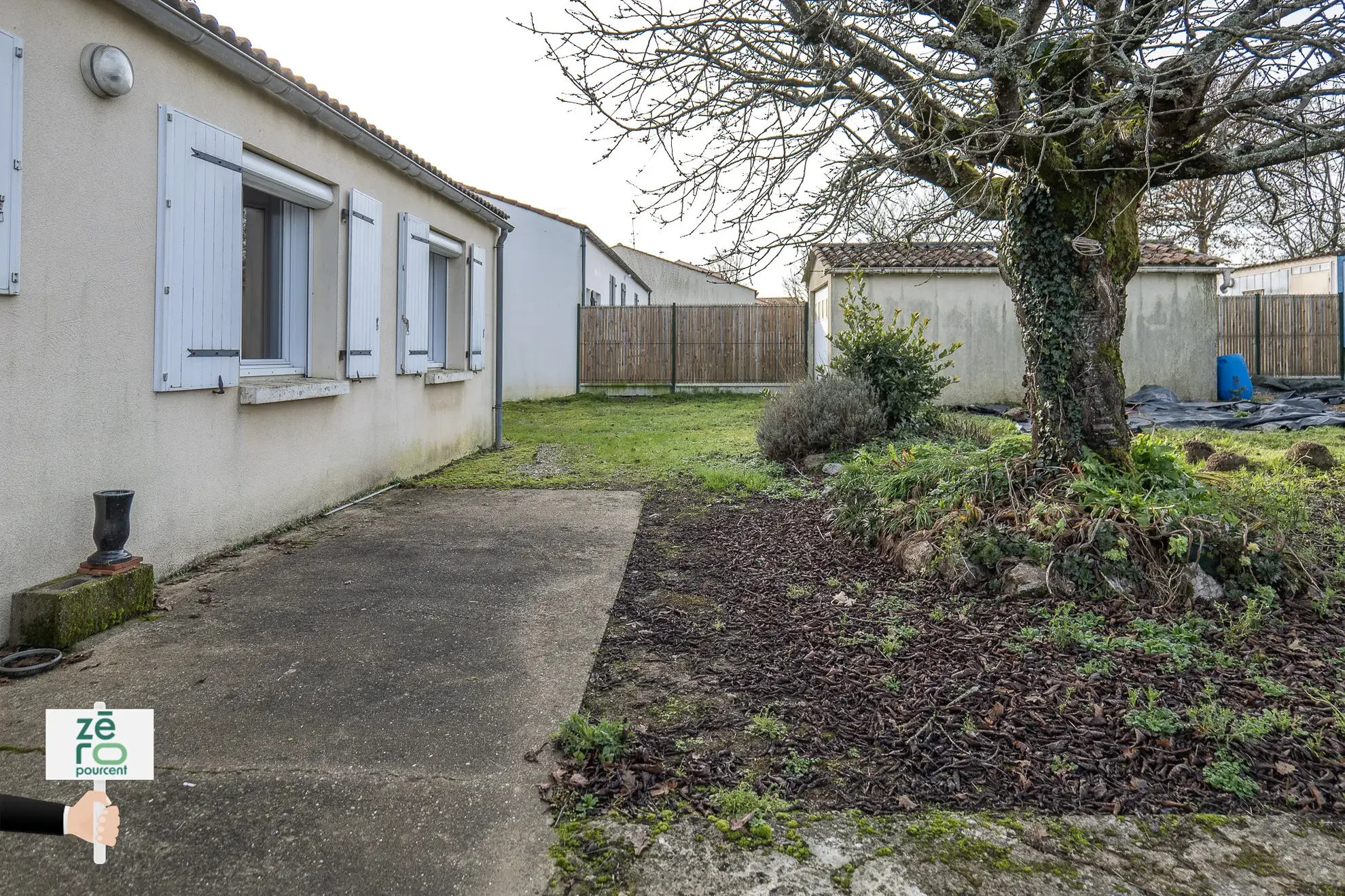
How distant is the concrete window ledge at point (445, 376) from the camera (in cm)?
860

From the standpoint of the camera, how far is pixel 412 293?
803 cm

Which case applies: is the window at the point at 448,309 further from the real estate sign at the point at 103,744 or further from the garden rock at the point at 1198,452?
the real estate sign at the point at 103,744

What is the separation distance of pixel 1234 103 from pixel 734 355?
49.0 ft

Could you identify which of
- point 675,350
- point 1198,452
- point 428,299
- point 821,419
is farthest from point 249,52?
point 675,350

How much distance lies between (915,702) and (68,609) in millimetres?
3456

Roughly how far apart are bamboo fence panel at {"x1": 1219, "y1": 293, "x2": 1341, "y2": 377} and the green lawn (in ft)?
33.5

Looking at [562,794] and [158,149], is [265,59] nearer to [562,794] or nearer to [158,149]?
[158,149]

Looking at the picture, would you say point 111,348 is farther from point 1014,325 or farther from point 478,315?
point 1014,325

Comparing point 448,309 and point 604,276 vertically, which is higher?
point 604,276

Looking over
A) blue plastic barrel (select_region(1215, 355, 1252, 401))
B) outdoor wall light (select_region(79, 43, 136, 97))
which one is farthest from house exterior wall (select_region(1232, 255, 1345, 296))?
outdoor wall light (select_region(79, 43, 136, 97))

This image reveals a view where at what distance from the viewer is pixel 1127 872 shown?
2115mm

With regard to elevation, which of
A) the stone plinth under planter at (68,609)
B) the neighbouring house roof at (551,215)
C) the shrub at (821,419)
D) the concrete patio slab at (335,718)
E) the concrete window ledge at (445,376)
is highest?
the neighbouring house roof at (551,215)

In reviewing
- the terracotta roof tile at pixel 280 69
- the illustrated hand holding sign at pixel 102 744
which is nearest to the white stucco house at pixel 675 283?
the terracotta roof tile at pixel 280 69

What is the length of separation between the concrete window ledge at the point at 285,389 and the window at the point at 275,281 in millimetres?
320
